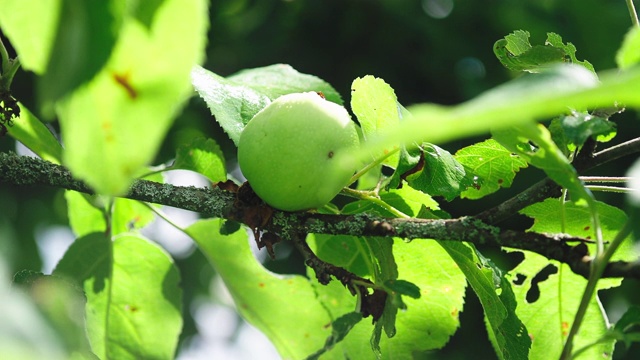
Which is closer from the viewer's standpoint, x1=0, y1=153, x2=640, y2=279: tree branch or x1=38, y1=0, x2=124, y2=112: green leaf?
x1=38, y1=0, x2=124, y2=112: green leaf

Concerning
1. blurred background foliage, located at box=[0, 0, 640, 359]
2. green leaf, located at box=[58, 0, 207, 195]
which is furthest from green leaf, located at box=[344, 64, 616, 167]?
blurred background foliage, located at box=[0, 0, 640, 359]

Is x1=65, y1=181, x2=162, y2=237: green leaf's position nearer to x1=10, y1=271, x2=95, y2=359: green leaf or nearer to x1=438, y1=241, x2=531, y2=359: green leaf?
x1=438, y1=241, x2=531, y2=359: green leaf

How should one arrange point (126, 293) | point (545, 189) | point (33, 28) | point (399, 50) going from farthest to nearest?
1. point (399, 50)
2. point (126, 293)
3. point (545, 189)
4. point (33, 28)

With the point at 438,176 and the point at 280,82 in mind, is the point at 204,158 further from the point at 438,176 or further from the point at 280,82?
the point at 438,176

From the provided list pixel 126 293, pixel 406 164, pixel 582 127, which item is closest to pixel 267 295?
pixel 126 293

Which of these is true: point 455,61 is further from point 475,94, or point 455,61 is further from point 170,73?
point 170,73

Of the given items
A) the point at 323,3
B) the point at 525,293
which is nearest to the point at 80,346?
the point at 525,293
